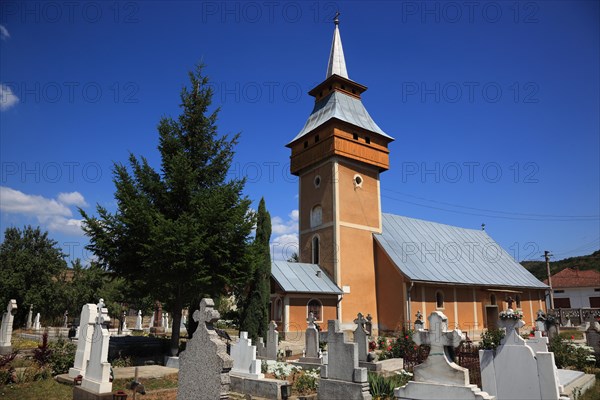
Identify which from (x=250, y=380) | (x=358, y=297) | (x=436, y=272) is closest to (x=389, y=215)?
(x=436, y=272)

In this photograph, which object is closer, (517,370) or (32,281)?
(517,370)

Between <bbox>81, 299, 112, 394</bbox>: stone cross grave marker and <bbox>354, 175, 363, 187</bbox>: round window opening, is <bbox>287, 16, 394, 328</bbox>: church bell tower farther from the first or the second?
<bbox>81, 299, 112, 394</bbox>: stone cross grave marker

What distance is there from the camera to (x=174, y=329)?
52.8 feet

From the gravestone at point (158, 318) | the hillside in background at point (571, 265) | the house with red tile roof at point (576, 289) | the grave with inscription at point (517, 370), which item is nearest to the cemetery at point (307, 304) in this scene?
the grave with inscription at point (517, 370)

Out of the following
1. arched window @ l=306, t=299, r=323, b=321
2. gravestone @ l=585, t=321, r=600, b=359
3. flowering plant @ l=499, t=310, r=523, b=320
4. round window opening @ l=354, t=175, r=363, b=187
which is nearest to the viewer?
flowering plant @ l=499, t=310, r=523, b=320

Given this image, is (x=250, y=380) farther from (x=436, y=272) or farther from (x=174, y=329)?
(x=436, y=272)

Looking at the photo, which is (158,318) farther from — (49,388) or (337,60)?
(49,388)

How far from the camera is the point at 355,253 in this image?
86.1ft

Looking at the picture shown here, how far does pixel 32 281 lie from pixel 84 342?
26.0 m

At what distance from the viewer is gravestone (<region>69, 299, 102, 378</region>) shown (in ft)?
36.9

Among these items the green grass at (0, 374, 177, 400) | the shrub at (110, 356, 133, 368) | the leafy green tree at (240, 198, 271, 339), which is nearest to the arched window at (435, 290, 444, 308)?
the leafy green tree at (240, 198, 271, 339)

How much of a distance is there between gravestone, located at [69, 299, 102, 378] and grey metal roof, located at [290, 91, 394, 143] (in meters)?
18.8

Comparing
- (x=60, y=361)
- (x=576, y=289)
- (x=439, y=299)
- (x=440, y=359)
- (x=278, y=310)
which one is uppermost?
(x=576, y=289)

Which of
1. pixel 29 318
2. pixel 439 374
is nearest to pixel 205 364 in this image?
pixel 439 374
